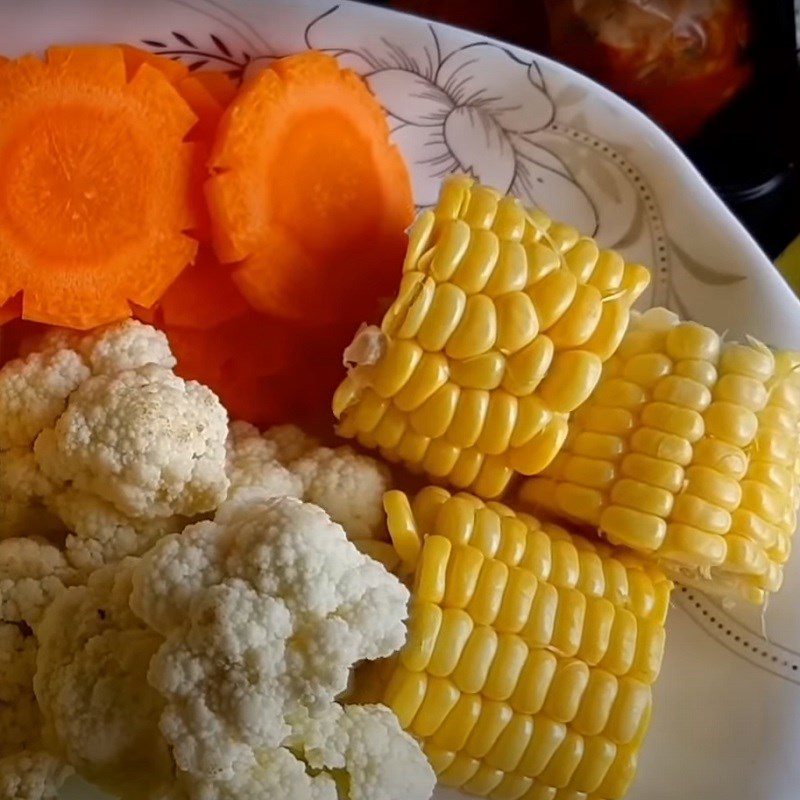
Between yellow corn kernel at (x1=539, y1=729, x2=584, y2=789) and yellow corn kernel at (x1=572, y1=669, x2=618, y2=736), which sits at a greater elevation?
yellow corn kernel at (x1=572, y1=669, x2=618, y2=736)

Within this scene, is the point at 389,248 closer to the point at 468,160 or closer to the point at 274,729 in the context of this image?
the point at 468,160

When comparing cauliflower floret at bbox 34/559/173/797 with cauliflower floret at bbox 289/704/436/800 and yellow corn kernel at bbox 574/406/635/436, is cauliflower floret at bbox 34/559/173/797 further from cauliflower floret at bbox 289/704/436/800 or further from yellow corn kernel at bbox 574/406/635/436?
yellow corn kernel at bbox 574/406/635/436

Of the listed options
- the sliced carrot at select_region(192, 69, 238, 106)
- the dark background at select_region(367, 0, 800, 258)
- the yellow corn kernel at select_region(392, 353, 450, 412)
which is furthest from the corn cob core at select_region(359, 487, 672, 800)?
the dark background at select_region(367, 0, 800, 258)

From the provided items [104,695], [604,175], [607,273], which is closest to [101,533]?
[104,695]

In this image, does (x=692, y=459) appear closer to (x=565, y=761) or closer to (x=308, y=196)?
(x=565, y=761)

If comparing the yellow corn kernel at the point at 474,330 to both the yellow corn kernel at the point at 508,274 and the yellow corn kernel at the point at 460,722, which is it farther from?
the yellow corn kernel at the point at 460,722

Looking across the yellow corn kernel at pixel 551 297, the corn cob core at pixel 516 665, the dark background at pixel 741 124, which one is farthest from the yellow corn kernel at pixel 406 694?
the dark background at pixel 741 124

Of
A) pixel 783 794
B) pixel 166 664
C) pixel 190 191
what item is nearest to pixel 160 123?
pixel 190 191
